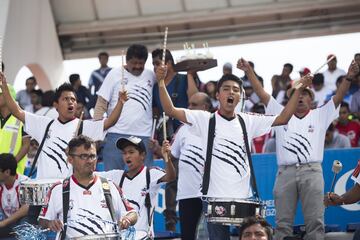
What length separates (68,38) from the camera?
20.2 m

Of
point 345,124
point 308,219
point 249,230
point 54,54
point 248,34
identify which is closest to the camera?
point 249,230

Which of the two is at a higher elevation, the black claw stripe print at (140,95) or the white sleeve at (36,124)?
the black claw stripe print at (140,95)

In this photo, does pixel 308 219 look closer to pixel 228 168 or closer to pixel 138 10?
pixel 228 168

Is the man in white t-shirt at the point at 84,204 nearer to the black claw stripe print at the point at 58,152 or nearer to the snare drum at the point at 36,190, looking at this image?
the snare drum at the point at 36,190

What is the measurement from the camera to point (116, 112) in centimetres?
965

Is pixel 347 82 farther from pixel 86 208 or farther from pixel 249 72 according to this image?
pixel 86 208

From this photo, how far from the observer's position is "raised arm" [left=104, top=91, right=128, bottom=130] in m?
9.51

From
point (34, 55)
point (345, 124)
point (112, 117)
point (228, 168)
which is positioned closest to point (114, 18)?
point (34, 55)

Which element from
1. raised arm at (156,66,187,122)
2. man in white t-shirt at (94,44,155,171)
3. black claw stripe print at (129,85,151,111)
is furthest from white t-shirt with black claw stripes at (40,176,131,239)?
black claw stripe print at (129,85,151,111)

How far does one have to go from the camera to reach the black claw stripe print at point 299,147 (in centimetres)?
1067

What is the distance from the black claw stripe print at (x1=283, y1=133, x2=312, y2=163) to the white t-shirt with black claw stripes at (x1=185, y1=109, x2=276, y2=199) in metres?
1.71

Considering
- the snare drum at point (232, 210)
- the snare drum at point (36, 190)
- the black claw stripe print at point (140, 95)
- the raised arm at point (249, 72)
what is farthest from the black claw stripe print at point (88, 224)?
the black claw stripe print at point (140, 95)

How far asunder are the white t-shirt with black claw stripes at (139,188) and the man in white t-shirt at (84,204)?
1007 millimetres

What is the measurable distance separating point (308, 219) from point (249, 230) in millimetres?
2838
